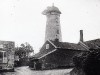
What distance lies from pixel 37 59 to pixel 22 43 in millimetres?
34623

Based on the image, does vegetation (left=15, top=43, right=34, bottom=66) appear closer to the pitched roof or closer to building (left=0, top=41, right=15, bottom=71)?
the pitched roof

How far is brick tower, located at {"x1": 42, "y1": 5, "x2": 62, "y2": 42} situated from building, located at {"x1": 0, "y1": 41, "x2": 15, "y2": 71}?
1877 cm

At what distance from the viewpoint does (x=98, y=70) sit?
18.2 metres

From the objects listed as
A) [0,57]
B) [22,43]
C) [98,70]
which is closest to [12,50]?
[0,57]

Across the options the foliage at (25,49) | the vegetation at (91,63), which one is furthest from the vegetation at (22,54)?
the vegetation at (91,63)

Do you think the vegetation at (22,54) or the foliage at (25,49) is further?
the foliage at (25,49)

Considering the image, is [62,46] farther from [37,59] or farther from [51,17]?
[51,17]

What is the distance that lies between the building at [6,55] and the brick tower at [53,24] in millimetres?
18774

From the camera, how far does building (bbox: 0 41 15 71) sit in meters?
30.6

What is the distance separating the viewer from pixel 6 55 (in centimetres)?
3112

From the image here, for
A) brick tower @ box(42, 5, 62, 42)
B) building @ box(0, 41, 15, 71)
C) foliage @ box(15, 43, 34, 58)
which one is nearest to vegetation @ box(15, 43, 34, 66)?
foliage @ box(15, 43, 34, 58)

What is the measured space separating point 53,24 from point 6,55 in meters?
21.1

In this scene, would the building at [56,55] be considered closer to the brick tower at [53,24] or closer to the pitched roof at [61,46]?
the pitched roof at [61,46]

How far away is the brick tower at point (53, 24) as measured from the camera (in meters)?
49.5
